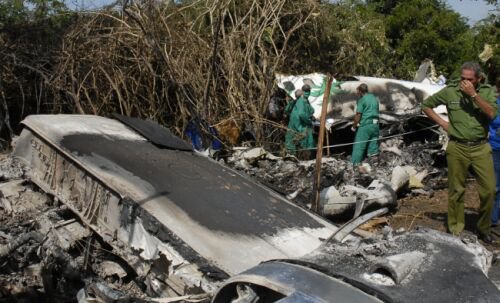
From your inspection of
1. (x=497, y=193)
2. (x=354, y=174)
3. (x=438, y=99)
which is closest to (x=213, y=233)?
(x=438, y=99)

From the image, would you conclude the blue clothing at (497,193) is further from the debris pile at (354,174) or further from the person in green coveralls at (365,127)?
the person in green coveralls at (365,127)

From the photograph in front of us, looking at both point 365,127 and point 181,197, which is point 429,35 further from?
point 181,197

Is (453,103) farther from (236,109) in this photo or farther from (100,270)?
(236,109)

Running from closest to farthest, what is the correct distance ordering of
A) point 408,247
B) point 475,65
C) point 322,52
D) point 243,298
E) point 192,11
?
point 243,298
point 408,247
point 475,65
point 192,11
point 322,52

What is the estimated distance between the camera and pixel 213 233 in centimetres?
351

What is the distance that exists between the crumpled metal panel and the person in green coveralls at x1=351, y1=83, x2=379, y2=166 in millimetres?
5160

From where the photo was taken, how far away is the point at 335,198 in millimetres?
6773

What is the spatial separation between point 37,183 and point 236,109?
565 cm

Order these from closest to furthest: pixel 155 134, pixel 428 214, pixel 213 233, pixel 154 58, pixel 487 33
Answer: pixel 213 233 < pixel 155 134 < pixel 428 214 < pixel 154 58 < pixel 487 33

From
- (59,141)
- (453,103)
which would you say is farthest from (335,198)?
(59,141)

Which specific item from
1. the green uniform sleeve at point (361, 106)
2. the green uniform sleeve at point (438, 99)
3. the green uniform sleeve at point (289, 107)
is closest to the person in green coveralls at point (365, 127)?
the green uniform sleeve at point (361, 106)

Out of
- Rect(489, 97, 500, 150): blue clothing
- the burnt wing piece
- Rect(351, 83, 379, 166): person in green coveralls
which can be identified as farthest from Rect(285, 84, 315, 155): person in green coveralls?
the burnt wing piece

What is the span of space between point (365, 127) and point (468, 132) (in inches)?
159

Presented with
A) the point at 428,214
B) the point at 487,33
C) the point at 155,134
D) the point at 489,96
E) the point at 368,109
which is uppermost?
Result: the point at 487,33
